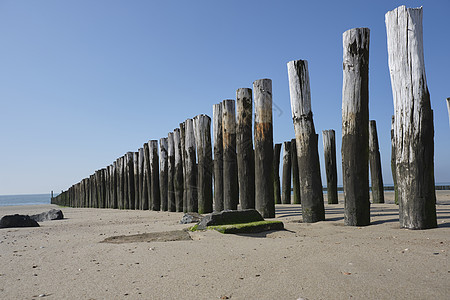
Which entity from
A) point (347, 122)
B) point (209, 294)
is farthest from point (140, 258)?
point (347, 122)

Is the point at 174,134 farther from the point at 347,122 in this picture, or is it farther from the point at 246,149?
the point at 347,122

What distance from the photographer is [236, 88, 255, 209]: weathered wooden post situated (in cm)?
746

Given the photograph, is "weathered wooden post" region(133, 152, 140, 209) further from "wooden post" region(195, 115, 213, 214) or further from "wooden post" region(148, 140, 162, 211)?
"wooden post" region(195, 115, 213, 214)

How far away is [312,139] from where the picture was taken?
241 inches

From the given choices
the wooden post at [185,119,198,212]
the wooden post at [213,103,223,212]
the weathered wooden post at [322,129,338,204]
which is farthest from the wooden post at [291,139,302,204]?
the wooden post at [213,103,223,212]

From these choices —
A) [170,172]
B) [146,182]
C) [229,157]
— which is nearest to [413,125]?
[229,157]

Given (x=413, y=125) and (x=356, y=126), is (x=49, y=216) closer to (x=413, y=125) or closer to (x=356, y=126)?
(x=356, y=126)

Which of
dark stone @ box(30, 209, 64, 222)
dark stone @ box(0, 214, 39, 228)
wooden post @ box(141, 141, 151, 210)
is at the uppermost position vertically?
wooden post @ box(141, 141, 151, 210)

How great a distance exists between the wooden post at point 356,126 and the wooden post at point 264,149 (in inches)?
72.1

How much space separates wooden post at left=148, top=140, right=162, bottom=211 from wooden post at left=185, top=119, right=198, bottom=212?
291 centimetres

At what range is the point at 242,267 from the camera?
319 cm

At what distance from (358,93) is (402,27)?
3.26ft

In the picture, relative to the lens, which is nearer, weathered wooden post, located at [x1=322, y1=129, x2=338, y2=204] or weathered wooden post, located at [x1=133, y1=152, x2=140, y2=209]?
weathered wooden post, located at [x1=322, y1=129, x2=338, y2=204]

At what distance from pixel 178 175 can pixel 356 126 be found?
22.0ft
